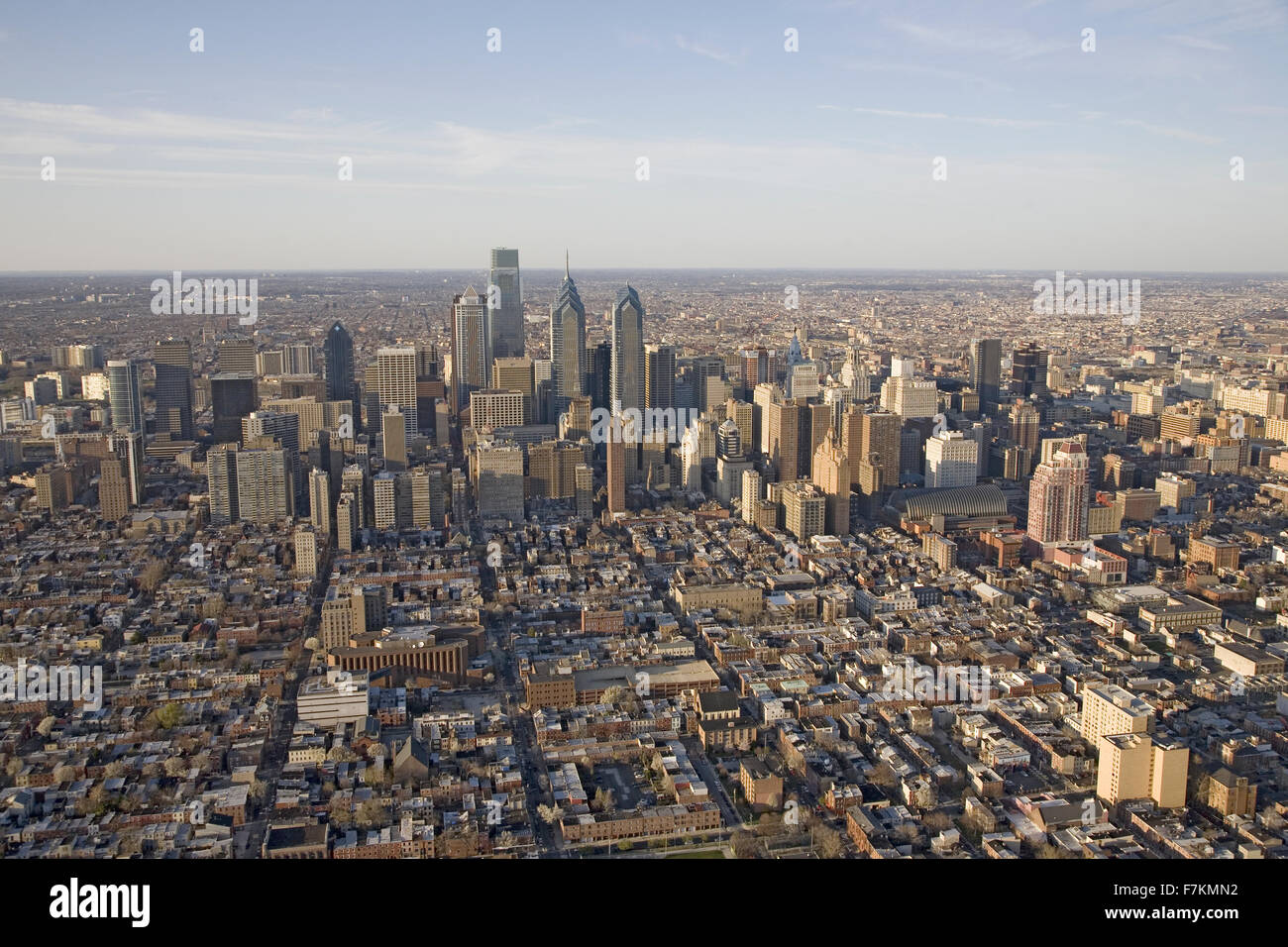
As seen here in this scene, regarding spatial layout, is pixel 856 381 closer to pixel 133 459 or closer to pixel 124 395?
pixel 133 459

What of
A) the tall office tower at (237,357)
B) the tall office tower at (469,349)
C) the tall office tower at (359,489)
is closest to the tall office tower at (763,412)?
the tall office tower at (359,489)

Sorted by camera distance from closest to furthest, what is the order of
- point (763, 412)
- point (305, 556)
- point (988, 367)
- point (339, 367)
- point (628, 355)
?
point (305, 556)
point (763, 412)
point (628, 355)
point (988, 367)
point (339, 367)

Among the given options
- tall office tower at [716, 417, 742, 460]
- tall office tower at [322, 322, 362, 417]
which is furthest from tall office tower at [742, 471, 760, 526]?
tall office tower at [322, 322, 362, 417]

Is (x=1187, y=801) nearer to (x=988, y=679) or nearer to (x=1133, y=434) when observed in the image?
(x=988, y=679)

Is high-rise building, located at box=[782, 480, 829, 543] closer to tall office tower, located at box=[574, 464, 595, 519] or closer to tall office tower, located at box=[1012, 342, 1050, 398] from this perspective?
tall office tower, located at box=[574, 464, 595, 519]

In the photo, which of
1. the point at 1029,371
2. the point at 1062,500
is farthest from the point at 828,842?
the point at 1029,371

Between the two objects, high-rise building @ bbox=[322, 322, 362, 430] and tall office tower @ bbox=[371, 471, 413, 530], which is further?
high-rise building @ bbox=[322, 322, 362, 430]
